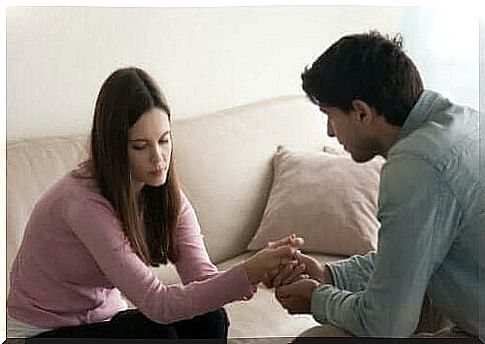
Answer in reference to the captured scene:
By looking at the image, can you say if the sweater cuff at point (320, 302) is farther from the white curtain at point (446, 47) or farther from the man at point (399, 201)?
the white curtain at point (446, 47)

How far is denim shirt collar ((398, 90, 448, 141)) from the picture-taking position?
61.4 inches

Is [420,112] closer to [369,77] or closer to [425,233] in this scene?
[369,77]

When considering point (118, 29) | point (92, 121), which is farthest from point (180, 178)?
point (118, 29)

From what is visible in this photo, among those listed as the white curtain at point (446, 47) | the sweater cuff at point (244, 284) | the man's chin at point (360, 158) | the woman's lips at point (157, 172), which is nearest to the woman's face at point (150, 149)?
the woman's lips at point (157, 172)

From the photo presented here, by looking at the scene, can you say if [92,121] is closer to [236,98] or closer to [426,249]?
[236,98]

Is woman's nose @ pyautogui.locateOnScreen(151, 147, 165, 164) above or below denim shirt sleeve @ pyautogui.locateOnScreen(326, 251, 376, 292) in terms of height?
above

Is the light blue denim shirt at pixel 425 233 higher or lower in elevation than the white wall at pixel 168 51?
lower

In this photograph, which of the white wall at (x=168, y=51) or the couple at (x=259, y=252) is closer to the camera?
the couple at (x=259, y=252)

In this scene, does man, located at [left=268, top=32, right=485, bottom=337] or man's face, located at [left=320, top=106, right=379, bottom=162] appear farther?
man's face, located at [left=320, top=106, right=379, bottom=162]

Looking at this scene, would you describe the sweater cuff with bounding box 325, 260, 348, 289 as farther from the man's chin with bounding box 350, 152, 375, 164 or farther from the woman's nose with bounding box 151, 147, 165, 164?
the woman's nose with bounding box 151, 147, 165, 164

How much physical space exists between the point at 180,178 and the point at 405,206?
16.7 inches

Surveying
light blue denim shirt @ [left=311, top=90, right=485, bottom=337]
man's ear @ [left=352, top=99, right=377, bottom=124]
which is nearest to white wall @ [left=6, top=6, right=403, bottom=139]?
man's ear @ [left=352, top=99, right=377, bottom=124]

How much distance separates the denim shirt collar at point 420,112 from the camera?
1.56m

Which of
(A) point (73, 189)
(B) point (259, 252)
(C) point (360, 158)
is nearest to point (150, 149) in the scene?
(A) point (73, 189)
